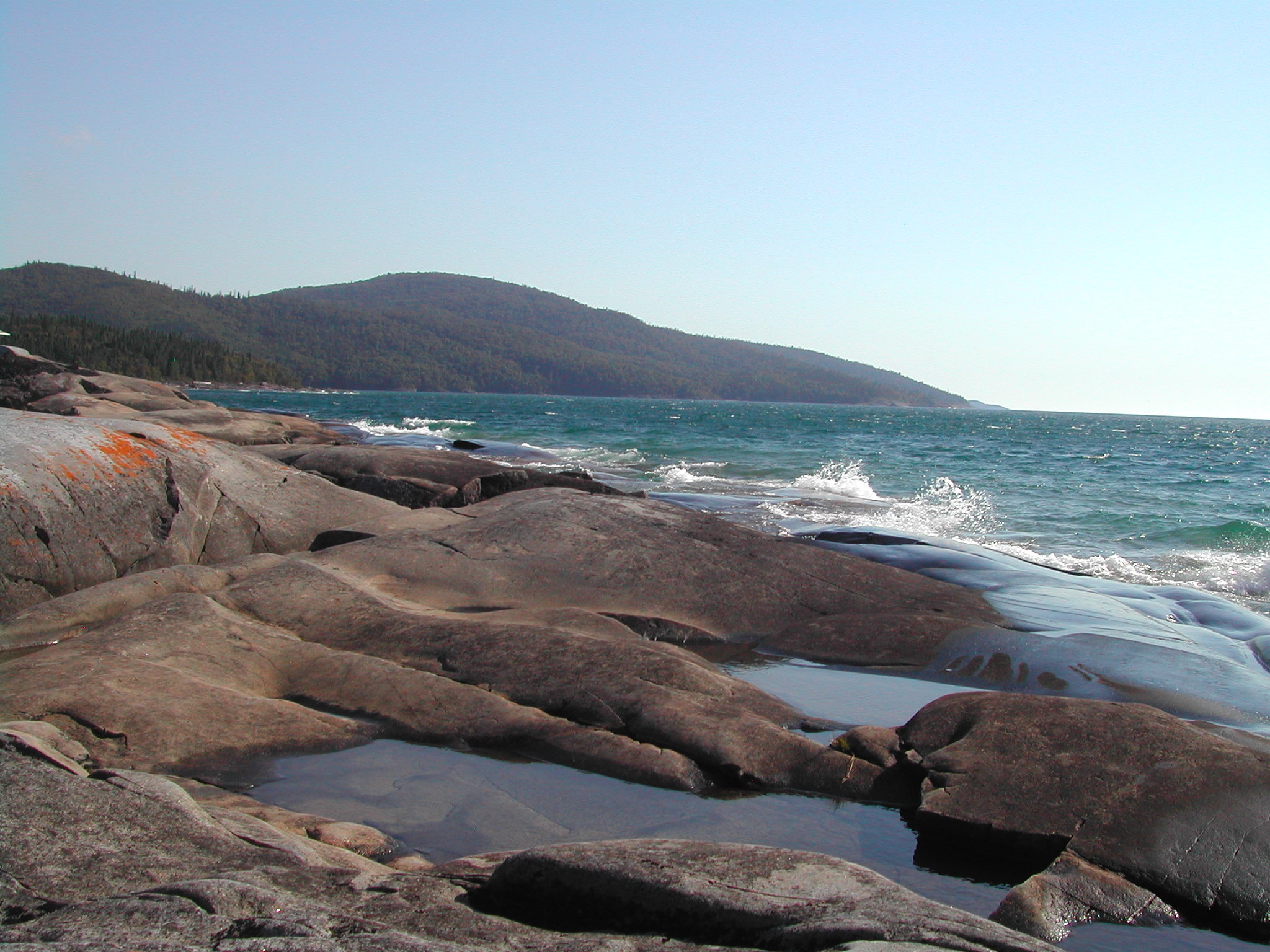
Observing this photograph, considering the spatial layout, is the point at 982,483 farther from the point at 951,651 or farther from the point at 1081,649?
the point at 951,651

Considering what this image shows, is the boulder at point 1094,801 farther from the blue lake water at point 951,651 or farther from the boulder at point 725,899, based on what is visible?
the boulder at point 725,899

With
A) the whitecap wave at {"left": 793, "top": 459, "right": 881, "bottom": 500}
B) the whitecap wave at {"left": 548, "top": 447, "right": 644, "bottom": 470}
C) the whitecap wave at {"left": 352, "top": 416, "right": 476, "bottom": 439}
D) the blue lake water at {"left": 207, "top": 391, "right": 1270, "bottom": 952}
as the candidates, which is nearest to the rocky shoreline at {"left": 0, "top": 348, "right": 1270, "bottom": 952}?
the blue lake water at {"left": 207, "top": 391, "right": 1270, "bottom": 952}

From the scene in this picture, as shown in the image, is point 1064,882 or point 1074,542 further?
point 1074,542

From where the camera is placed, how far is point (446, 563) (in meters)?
7.99

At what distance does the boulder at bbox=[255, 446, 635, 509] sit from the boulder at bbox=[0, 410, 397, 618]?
9.04 ft

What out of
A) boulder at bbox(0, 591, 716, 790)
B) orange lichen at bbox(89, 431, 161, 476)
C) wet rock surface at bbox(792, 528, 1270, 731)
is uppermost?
orange lichen at bbox(89, 431, 161, 476)

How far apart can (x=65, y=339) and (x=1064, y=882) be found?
399ft

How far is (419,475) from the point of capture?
44.8 ft

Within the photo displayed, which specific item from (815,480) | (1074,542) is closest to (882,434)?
(815,480)

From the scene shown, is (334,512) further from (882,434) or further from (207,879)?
(882,434)

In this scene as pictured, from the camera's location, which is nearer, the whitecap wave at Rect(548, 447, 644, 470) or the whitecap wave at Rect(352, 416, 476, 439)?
the whitecap wave at Rect(548, 447, 644, 470)

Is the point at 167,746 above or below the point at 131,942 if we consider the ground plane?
below

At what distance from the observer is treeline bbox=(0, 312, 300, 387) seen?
9906 centimetres

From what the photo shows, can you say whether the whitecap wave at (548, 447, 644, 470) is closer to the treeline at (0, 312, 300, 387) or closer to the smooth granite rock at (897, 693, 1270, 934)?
the smooth granite rock at (897, 693, 1270, 934)
